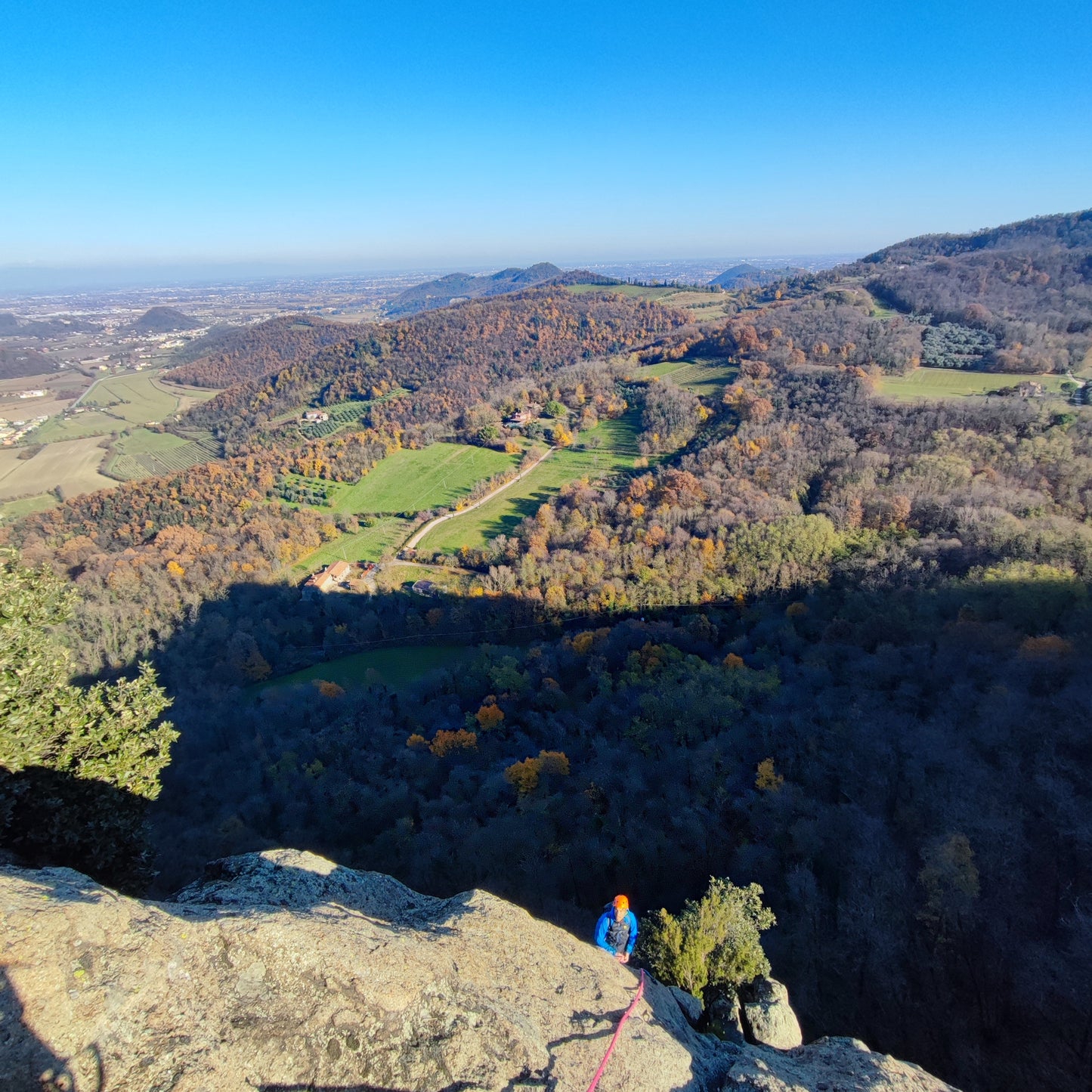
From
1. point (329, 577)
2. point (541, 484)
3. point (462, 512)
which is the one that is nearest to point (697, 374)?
point (541, 484)

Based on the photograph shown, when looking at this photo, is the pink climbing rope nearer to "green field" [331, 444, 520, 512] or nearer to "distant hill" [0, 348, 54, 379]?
"green field" [331, 444, 520, 512]

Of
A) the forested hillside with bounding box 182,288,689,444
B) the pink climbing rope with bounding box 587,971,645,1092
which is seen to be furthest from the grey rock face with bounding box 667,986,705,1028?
the forested hillside with bounding box 182,288,689,444

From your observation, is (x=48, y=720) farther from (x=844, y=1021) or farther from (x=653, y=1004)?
(x=844, y=1021)

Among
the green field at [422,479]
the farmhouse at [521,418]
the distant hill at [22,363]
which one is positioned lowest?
the green field at [422,479]

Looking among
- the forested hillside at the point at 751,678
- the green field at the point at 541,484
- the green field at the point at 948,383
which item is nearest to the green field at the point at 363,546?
the forested hillside at the point at 751,678

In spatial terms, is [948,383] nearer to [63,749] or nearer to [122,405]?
A: [63,749]

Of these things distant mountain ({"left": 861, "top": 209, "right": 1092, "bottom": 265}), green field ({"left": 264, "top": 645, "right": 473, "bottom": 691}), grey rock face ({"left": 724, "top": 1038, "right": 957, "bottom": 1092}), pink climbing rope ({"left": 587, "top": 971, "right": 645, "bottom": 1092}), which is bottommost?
green field ({"left": 264, "top": 645, "right": 473, "bottom": 691})

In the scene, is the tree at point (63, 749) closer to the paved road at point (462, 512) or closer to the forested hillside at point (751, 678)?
the forested hillside at point (751, 678)

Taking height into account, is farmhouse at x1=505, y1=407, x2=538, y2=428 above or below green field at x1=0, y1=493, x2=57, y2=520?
above
